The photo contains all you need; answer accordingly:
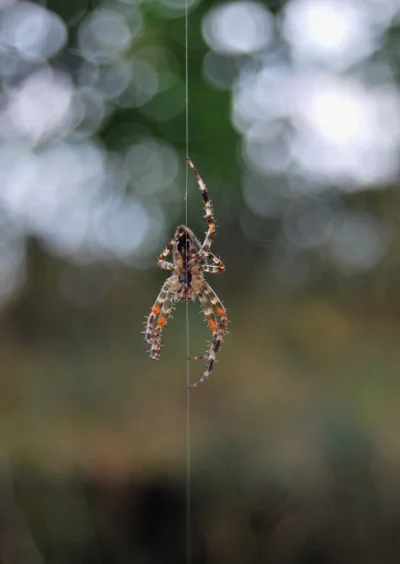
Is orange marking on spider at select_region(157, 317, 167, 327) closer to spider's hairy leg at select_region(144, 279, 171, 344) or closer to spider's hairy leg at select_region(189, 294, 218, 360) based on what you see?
spider's hairy leg at select_region(144, 279, 171, 344)

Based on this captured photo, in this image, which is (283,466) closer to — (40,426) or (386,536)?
(386,536)

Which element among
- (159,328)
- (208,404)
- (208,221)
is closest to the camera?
(208,221)

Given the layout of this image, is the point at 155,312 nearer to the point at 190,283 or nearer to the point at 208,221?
the point at 190,283

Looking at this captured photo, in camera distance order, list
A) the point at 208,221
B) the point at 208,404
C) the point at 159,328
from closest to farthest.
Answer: the point at 208,221, the point at 159,328, the point at 208,404

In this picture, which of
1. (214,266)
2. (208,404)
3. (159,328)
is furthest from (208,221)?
(208,404)

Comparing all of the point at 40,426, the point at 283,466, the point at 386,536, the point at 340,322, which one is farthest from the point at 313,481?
the point at 40,426

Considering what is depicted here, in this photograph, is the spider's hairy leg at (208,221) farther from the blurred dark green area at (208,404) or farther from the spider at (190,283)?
the blurred dark green area at (208,404)

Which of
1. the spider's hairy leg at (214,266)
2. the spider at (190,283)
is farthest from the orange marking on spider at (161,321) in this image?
the spider's hairy leg at (214,266)

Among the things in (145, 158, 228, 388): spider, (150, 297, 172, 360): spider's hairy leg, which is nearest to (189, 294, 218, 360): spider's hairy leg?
(145, 158, 228, 388): spider
